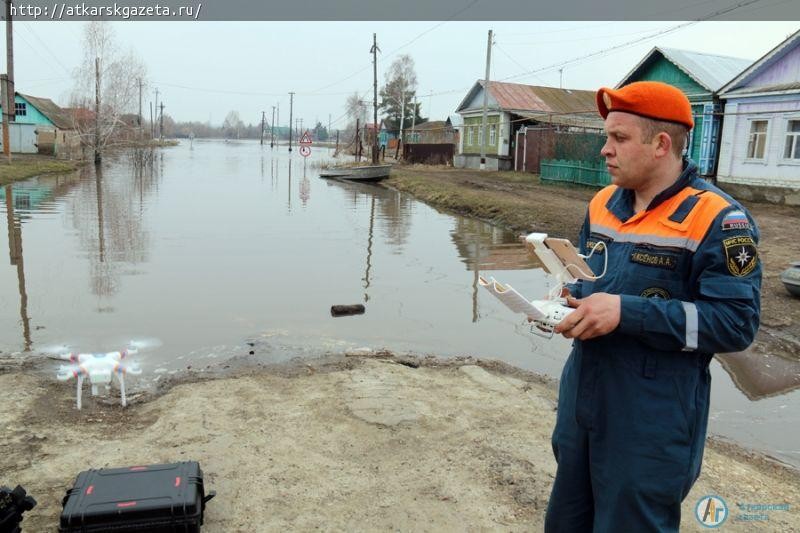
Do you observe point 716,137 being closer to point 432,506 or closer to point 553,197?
point 553,197

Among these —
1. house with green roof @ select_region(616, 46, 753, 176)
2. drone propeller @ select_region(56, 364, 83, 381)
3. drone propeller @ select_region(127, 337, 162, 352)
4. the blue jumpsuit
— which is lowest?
drone propeller @ select_region(127, 337, 162, 352)

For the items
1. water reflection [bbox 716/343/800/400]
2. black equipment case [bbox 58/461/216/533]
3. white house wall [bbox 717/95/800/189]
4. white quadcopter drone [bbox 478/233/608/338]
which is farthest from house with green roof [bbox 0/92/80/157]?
white quadcopter drone [bbox 478/233/608/338]

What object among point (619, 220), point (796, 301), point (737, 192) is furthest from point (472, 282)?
point (737, 192)

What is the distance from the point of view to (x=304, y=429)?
14.5ft

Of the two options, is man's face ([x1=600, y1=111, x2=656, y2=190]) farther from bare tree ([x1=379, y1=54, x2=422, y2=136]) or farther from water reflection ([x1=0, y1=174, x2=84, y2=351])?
bare tree ([x1=379, y1=54, x2=422, y2=136])

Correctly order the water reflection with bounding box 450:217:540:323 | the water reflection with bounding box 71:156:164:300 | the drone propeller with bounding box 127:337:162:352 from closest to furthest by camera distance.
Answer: the drone propeller with bounding box 127:337:162:352
the water reflection with bounding box 71:156:164:300
the water reflection with bounding box 450:217:540:323

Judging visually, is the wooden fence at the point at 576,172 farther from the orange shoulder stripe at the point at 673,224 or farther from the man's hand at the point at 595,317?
the man's hand at the point at 595,317

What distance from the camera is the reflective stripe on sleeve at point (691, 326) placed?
75.8 inches

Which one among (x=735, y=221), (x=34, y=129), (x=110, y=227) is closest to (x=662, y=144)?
(x=735, y=221)

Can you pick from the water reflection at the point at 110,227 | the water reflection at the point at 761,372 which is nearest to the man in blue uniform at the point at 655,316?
the water reflection at the point at 761,372

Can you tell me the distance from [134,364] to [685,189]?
5.17 meters

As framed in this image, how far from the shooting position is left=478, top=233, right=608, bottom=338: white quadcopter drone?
2186mm

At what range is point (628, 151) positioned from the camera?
212cm

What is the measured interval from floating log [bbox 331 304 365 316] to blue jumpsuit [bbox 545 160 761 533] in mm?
6109
